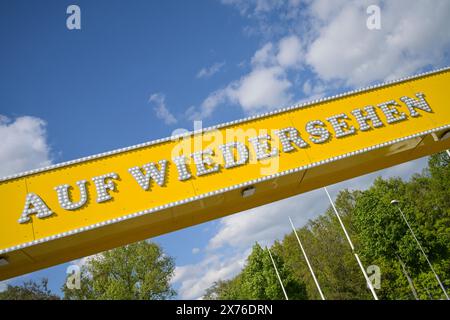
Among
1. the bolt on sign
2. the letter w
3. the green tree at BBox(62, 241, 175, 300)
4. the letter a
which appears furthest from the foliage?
the letter a

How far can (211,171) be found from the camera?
238 inches

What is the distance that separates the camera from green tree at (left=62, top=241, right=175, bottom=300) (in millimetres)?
27984

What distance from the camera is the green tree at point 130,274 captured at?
91.8 ft

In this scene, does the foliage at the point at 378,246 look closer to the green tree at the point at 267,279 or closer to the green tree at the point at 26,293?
the green tree at the point at 267,279

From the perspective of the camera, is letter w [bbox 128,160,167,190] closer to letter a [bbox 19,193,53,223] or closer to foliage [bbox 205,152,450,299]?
→ letter a [bbox 19,193,53,223]

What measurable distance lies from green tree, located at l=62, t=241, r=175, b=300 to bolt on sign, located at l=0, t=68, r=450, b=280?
24333 millimetres

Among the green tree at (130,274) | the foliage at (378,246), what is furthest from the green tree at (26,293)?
the foliage at (378,246)

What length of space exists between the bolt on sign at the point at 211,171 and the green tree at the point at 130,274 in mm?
24333

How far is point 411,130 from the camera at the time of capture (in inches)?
271

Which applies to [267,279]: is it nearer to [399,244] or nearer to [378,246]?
[378,246]
